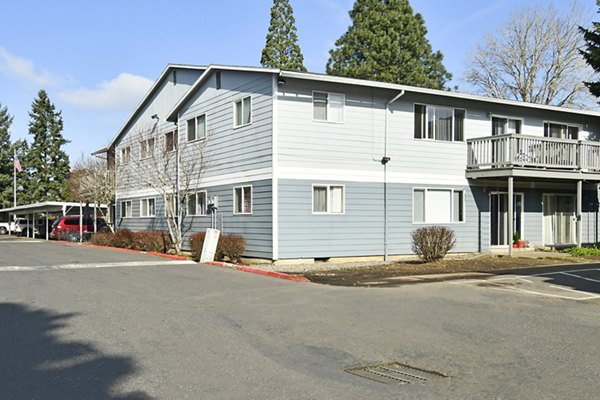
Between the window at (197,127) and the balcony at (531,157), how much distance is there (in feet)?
34.6

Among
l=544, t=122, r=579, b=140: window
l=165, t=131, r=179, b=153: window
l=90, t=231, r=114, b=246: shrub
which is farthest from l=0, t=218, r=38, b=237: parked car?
l=544, t=122, r=579, b=140: window

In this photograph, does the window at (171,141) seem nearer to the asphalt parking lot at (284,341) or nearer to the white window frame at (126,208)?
the white window frame at (126,208)

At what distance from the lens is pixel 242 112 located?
63.8ft

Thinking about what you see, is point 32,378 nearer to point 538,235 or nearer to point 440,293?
point 440,293

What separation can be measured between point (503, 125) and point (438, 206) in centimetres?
468

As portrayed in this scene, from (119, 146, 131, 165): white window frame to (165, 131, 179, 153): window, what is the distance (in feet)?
14.8

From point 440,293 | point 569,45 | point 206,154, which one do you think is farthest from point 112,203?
point 569,45

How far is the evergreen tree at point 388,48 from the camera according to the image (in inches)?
1647

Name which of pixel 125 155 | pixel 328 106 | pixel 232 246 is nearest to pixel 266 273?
pixel 232 246

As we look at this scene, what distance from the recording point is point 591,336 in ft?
24.8

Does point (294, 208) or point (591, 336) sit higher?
point (294, 208)

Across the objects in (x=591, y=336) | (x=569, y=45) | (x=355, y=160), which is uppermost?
(x=569, y=45)

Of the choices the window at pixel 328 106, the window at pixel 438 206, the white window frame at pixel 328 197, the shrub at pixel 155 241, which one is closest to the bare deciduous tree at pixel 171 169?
the shrub at pixel 155 241

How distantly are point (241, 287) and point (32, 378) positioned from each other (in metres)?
6.94
